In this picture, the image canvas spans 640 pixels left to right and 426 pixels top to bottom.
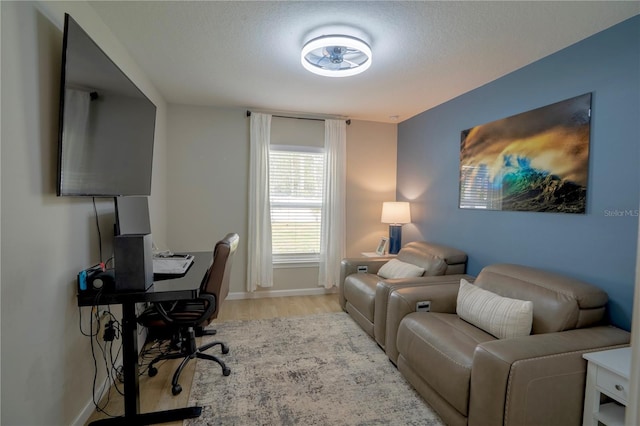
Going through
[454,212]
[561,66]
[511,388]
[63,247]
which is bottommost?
[511,388]

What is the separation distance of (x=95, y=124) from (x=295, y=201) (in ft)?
8.54

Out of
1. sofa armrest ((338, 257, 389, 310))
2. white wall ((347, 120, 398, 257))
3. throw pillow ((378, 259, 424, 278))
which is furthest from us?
white wall ((347, 120, 398, 257))

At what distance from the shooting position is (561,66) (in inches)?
86.7

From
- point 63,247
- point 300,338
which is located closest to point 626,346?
point 300,338

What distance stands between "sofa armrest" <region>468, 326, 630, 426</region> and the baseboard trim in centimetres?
278

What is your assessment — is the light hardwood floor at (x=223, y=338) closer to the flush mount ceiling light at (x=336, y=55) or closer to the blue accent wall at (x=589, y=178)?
the blue accent wall at (x=589, y=178)

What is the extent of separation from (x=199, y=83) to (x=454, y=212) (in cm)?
292

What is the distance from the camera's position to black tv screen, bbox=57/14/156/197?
1.44 metres

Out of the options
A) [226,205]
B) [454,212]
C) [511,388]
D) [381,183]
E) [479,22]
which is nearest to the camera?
[511,388]

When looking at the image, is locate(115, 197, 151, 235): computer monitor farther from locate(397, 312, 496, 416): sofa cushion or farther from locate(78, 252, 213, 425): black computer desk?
locate(397, 312, 496, 416): sofa cushion

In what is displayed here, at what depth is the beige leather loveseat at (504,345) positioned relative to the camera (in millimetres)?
1446

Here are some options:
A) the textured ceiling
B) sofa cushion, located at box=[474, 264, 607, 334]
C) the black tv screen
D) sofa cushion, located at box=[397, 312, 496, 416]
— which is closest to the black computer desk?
the black tv screen

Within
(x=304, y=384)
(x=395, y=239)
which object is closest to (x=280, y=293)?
(x=395, y=239)

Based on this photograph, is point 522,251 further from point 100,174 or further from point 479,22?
Answer: point 100,174
